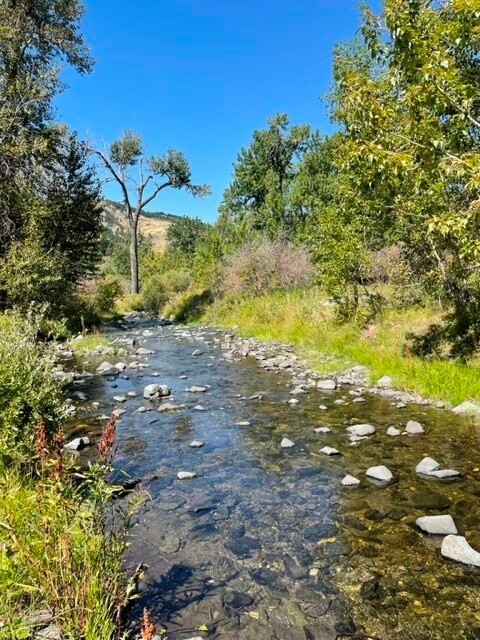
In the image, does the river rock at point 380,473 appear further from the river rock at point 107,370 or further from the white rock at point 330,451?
the river rock at point 107,370

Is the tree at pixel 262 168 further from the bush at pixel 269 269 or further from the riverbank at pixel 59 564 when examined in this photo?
the riverbank at pixel 59 564

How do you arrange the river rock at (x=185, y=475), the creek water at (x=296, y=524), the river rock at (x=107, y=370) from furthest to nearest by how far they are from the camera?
1. the river rock at (x=107, y=370)
2. the river rock at (x=185, y=475)
3. the creek water at (x=296, y=524)

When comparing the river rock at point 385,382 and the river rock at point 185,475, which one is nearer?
the river rock at point 185,475

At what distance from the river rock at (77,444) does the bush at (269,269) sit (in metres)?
20.9

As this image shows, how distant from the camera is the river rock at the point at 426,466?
6196 millimetres

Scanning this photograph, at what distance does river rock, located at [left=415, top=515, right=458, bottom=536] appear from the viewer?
15.6 ft

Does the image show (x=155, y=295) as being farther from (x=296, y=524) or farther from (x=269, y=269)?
(x=296, y=524)

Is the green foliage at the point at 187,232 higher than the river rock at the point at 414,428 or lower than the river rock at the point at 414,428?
higher

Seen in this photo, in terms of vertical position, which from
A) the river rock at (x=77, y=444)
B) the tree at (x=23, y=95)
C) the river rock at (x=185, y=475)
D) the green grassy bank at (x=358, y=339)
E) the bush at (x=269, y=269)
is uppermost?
the tree at (x=23, y=95)

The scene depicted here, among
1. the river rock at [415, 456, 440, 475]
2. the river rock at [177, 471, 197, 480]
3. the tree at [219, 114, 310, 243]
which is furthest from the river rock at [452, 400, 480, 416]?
the tree at [219, 114, 310, 243]

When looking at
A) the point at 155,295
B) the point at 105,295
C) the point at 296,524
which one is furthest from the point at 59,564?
the point at 155,295

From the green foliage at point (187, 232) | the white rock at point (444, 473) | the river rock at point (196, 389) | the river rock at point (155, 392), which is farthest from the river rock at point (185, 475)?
the green foliage at point (187, 232)

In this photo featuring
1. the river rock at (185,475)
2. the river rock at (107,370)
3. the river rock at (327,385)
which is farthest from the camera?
the river rock at (107,370)

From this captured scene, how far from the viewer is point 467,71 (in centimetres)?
792
